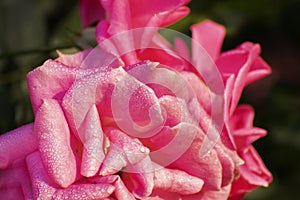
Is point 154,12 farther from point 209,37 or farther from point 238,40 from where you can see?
point 238,40

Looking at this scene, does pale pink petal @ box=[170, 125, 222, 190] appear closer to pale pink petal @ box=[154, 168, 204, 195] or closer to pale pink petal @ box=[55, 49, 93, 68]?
pale pink petal @ box=[154, 168, 204, 195]

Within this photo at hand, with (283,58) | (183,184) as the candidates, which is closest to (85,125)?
(183,184)

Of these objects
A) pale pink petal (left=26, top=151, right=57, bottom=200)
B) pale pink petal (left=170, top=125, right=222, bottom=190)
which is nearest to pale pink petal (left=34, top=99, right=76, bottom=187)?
pale pink petal (left=26, top=151, right=57, bottom=200)

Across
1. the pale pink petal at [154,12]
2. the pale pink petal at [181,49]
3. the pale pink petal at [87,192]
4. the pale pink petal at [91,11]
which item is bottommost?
the pale pink petal at [87,192]

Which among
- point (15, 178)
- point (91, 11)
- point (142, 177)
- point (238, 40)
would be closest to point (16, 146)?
point (15, 178)

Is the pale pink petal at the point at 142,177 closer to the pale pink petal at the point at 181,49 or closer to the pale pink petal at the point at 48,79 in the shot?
the pale pink petal at the point at 48,79

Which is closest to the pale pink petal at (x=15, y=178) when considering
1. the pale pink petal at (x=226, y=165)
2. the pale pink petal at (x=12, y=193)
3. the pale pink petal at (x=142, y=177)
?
the pale pink petal at (x=12, y=193)

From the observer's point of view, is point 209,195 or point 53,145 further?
point 209,195
